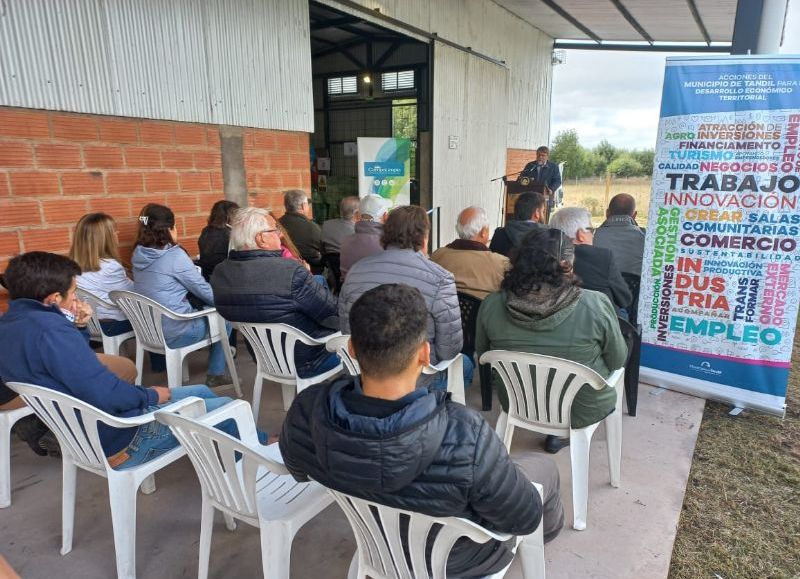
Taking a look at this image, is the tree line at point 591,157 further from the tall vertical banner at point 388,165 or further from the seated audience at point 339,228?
the seated audience at point 339,228

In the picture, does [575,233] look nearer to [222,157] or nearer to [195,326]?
[195,326]

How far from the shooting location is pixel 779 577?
70.2 inches

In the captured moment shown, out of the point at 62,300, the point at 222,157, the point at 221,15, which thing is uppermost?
the point at 221,15

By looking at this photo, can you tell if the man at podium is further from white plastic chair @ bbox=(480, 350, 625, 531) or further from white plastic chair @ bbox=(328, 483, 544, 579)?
white plastic chair @ bbox=(328, 483, 544, 579)

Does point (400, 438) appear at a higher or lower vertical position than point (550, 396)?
higher

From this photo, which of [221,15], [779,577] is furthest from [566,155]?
[779,577]

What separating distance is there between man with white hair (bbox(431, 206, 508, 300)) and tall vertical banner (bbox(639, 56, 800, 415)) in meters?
0.99

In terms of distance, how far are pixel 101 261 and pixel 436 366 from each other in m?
2.07

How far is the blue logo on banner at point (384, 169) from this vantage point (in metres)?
6.56

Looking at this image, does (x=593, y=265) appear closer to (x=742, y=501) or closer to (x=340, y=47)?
(x=742, y=501)

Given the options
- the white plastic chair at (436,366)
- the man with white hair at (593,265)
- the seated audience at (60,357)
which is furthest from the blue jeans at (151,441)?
the man with white hair at (593,265)

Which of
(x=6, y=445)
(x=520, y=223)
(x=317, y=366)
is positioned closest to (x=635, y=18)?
(x=520, y=223)

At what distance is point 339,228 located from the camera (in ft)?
14.8

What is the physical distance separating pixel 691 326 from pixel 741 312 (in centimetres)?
27
